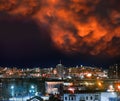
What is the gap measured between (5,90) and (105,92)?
2702 cm

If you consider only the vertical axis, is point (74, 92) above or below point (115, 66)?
below

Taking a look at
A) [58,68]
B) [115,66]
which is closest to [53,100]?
[115,66]

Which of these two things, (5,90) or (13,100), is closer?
(13,100)

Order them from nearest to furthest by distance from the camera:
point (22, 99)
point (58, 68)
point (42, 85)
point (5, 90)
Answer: point (22, 99) → point (5, 90) → point (42, 85) → point (58, 68)

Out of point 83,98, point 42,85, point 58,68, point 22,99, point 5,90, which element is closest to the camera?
point 83,98

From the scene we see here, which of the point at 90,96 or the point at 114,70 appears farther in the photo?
the point at 114,70

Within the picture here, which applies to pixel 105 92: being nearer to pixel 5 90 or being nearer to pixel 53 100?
pixel 53 100

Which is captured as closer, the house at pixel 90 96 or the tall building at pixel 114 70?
the house at pixel 90 96

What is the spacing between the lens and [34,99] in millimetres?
38781

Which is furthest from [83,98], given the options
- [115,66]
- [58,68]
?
[58,68]

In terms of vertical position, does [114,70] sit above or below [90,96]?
above

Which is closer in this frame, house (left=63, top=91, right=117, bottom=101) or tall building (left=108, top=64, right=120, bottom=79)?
house (left=63, top=91, right=117, bottom=101)

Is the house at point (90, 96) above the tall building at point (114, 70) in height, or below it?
below

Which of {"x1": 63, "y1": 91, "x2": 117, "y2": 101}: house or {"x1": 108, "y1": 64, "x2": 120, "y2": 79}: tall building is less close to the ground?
{"x1": 108, "y1": 64, "x2": 120, "y2": 79}: tall building
